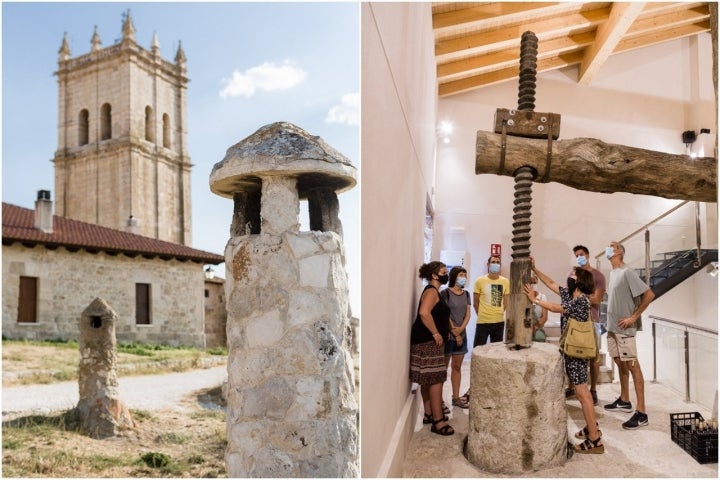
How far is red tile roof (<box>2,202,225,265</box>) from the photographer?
15.6ft

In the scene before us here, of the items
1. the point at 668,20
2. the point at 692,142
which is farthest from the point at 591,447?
the point at 668,20

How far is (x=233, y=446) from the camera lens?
2.10 meters

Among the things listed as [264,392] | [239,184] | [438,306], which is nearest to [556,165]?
[438,306]

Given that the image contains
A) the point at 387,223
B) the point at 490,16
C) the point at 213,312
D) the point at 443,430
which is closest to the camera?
the point at 387,223

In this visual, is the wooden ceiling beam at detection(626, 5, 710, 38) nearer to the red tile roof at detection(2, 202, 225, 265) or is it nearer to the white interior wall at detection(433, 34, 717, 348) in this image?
the white interior wall at detection(433, 34, 717, 348)

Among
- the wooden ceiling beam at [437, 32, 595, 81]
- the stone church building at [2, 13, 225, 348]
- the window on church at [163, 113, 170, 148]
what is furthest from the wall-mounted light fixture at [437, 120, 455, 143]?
the window on church at [163, 113, 170, 148]

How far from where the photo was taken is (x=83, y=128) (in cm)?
599

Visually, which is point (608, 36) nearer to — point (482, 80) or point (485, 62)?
point (485, 62)

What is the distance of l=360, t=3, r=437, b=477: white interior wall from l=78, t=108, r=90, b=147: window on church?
369 cm

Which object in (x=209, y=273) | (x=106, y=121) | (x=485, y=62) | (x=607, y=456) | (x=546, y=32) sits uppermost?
(x=546, y=32)

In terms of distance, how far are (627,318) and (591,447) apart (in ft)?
3.99

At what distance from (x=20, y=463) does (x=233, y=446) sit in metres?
2.76

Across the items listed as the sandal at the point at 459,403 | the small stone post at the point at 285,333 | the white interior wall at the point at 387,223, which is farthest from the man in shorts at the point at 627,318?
the small stone post at the point at 285,333

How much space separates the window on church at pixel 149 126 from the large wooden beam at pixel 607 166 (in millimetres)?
5030
